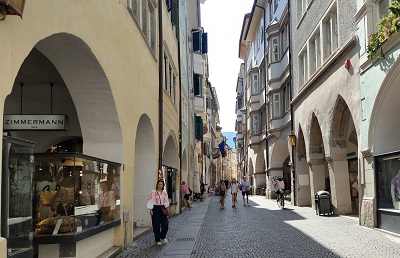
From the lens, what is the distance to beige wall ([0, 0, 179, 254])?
5.31m

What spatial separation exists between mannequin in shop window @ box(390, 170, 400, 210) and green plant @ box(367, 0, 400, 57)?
130 inches

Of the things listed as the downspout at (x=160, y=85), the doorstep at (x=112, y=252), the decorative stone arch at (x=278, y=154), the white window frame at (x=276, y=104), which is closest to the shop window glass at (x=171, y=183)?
the downspout at (x=160, y=85)

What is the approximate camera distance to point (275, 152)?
36750mm

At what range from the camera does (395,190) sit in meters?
13.0

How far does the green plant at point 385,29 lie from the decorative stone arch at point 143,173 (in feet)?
22.4

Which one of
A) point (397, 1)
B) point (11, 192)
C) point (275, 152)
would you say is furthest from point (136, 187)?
point (275, 152)

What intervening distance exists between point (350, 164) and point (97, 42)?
47.9 ft

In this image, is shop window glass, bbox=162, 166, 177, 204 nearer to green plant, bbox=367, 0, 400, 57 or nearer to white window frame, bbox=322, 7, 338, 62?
white window frame, bbox=322, 7, 338, 62

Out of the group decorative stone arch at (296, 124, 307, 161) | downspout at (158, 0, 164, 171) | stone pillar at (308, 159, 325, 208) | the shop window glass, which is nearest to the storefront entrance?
downspout at (158, 0, 164, 171)

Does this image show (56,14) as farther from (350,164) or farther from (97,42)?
(350,164)

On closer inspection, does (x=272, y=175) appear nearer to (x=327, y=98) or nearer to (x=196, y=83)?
(x=196, y=83)

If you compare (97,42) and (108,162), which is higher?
(97,42)

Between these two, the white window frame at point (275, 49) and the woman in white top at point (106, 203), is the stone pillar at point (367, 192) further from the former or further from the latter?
the white window frame at point (275, 49)

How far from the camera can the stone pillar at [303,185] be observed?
2604cm
